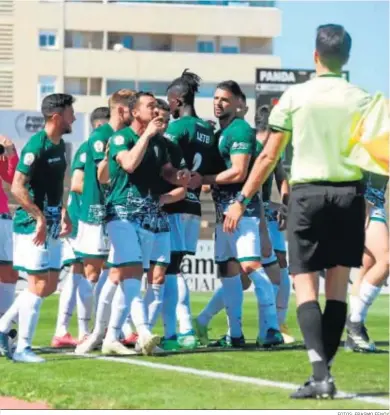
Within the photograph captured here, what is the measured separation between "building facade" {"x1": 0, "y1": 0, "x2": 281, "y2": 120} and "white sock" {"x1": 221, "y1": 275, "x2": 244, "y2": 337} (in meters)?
76.0

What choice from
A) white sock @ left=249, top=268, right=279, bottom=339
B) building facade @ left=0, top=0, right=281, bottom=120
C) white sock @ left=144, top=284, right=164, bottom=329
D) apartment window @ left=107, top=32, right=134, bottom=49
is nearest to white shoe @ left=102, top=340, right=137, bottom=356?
white sock @ left=144, top=284, right=164, bottom=329

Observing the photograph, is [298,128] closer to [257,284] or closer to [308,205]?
[308,205]

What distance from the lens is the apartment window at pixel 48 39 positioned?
90188 mm

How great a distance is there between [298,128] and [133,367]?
9.35 ft

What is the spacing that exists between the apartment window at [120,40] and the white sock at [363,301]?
78456 millimetres

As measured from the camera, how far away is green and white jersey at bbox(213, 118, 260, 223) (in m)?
12.2

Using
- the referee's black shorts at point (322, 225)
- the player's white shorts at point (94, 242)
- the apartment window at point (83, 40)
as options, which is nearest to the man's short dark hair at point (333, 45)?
the referee's black shorts at point (322, 225)

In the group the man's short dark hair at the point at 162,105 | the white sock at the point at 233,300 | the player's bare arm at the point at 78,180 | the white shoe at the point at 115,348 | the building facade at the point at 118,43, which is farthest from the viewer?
Result: the building facade at the point at 118,43

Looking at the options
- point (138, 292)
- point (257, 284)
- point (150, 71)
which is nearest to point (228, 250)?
point (257, 284)

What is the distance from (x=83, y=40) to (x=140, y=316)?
3144 inches

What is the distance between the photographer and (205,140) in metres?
12.5

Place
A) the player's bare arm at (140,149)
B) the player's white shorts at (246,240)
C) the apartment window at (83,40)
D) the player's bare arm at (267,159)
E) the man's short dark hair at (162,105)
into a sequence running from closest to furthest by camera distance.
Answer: the player's bare arm at (267,159), the player's bare arm at (140,149), the man's short dark hair at (162,105), the player's white shorts at (246,240), the apartment window at (83,40)

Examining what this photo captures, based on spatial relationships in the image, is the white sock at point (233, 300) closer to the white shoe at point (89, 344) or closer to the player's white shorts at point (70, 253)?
the white shoe at point (89, 344)

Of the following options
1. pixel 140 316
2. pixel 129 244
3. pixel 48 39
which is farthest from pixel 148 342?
pixel 48 39
